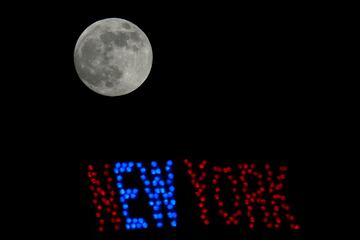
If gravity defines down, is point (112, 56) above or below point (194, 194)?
above

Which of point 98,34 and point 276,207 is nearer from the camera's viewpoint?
point 98,34

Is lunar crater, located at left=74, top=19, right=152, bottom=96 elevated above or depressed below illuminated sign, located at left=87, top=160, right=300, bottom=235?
above

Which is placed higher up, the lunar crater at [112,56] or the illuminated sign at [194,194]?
the lunar crater at [112,56]

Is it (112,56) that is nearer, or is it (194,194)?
(112,56)

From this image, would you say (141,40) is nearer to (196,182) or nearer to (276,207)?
(196,182)

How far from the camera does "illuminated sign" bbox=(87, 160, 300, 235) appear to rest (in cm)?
362

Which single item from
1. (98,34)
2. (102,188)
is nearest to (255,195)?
(102,188)

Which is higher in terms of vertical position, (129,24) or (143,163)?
(129,24)

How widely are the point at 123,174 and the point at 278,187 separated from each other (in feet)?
4.49

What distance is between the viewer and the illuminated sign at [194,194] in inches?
143

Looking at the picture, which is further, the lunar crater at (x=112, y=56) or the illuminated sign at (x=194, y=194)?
the illuminated sign at (x=194, y=194)

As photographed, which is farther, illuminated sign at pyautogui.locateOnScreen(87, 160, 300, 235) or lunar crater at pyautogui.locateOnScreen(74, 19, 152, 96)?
illuminated sign at pyautogui.locateOnScreen(87, 160, 300, 235)

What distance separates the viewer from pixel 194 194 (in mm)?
3773

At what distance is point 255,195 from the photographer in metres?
3.73
